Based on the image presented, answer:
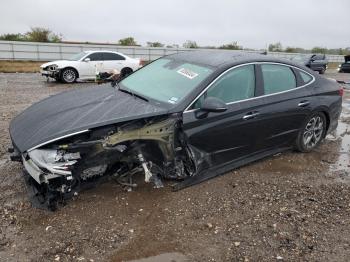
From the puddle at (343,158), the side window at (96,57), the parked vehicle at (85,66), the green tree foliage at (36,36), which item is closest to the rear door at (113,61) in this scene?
the parked vehicle at (85,66)

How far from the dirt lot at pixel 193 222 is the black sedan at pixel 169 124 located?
0.21 m

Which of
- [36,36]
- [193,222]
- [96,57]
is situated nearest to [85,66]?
[96,57]

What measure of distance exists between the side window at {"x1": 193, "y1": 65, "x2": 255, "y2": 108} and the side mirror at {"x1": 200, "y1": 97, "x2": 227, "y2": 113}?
126mm

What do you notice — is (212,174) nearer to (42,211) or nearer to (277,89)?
(277,89)

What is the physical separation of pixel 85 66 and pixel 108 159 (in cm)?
1243

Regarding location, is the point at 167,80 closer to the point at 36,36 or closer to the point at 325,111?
the point at 325,111

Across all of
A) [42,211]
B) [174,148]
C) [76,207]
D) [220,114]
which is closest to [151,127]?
[174,148]

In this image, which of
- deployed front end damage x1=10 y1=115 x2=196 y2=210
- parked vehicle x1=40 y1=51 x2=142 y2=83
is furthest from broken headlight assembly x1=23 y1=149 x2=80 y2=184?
parked vehicle x1=40 y1=51 x2=142 y2=83

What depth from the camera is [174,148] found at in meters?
4.07

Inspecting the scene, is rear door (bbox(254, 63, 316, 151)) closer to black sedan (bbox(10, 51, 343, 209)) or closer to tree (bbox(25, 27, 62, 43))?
black sedan (bbox(10, 51, 343, 209))

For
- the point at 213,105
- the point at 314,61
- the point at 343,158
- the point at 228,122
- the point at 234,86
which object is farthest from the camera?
the point at 314,61

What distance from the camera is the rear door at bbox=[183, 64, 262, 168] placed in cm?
408

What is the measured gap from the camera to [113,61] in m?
16.3

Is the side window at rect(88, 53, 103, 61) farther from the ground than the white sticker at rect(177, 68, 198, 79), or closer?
closer
